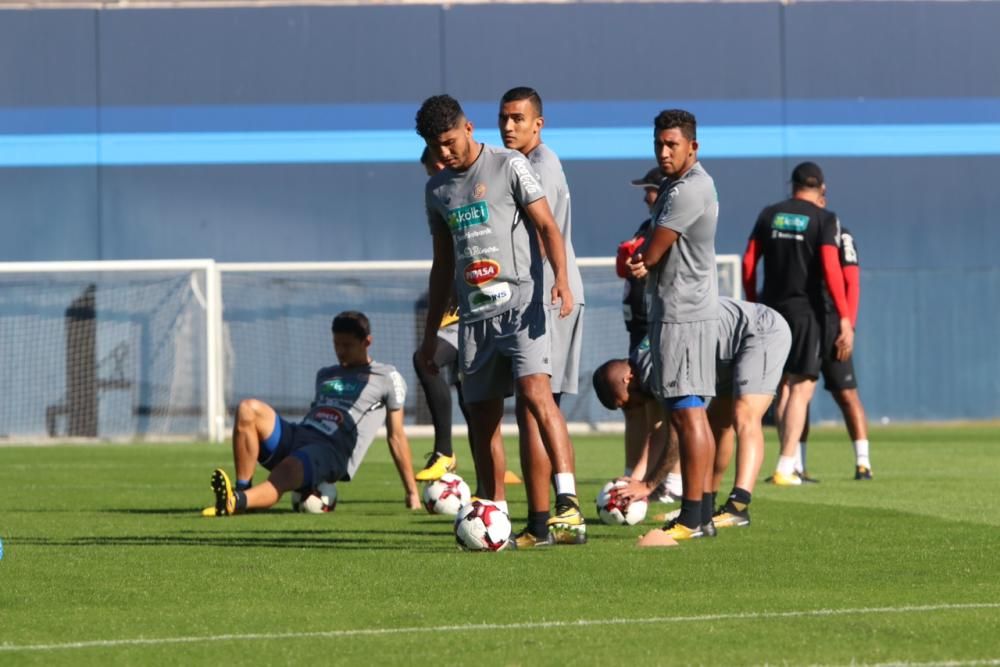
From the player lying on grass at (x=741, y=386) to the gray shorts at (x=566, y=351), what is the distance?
1.62ft

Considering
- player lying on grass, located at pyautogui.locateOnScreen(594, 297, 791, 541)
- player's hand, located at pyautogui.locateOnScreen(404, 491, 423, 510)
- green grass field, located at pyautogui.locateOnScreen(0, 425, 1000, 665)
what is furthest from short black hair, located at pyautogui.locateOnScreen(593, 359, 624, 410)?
player's hand, located at pyautogui.locateOnScreen(404, 491, 423, 510)

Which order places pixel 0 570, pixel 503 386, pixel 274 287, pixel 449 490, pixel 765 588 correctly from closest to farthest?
pixel 765 588 → pixel 0 570 → pixel 503 386 → pixel 449 490 → pixel 274 287

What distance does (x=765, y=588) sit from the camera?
229 inches

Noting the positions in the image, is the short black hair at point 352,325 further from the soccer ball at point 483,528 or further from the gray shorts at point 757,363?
the soccer ball at point 483,528

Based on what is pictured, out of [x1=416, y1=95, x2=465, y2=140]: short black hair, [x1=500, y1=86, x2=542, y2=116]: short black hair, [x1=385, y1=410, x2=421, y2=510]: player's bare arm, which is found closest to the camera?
[x1=416, y1=95, x2=465, y2=140]: short black hair

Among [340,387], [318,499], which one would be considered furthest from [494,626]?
[340,387]

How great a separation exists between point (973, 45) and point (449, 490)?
1805 centimetres

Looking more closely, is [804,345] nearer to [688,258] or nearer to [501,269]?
[688,258]

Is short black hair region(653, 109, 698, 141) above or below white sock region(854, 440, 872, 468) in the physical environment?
above

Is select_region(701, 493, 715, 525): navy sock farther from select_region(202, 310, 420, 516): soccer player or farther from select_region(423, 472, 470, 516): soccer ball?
select_region(202, 310, 420, 516): soccer player

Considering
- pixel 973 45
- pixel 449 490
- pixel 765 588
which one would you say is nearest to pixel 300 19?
pixel 973 45

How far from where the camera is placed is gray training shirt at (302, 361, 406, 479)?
32.7ft

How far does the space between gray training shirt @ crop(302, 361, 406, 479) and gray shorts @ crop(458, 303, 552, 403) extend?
8.13 ft

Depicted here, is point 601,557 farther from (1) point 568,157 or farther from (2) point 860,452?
(1) point 568,157
